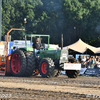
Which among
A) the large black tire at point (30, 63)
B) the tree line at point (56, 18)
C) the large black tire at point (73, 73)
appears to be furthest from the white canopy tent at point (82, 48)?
the tree line at point (56, 18)

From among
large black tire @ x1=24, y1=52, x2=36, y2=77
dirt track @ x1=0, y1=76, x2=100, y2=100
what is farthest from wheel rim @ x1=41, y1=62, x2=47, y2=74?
dirt track @ x1=0, y1=76, x2=100, y2=100

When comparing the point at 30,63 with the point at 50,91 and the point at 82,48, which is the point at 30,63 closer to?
the point at 50,91

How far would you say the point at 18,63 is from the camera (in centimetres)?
1764

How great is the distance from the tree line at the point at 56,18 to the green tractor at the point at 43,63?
88.4 ft

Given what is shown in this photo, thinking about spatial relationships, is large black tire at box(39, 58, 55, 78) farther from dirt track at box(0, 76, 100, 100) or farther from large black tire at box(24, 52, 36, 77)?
dirt track at box(0, 76, 100, 100)

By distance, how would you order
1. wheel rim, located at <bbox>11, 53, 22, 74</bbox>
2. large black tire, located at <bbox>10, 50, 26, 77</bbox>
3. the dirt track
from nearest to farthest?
the dirt track, large black tire, located at <bbox>10, 50, 26, 77</bbox>, wheel rim, located at <bbox>11, 53, 22, 74</bbox>

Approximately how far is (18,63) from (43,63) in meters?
2.29

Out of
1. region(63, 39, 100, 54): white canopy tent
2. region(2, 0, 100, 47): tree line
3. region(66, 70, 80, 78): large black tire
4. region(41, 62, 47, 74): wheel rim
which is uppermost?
region(2, 0, 100, 47): tree line

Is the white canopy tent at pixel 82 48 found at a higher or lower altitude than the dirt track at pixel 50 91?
higher

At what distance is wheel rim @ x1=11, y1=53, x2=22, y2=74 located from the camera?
17562 millimetres

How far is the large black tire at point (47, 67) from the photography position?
15.3m

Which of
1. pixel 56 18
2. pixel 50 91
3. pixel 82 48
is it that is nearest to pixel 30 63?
pixel 50 91

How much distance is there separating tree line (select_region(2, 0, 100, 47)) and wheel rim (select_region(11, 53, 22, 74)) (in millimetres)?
26604

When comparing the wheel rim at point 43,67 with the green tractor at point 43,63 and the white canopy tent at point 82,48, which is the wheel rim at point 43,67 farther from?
the white canopy tent at point 82,48
